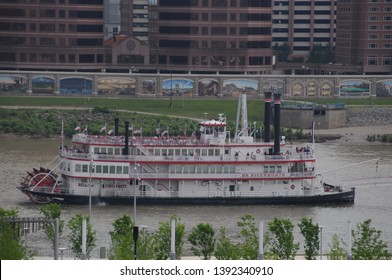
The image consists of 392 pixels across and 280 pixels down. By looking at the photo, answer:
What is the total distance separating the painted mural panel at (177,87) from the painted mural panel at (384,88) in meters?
15.9

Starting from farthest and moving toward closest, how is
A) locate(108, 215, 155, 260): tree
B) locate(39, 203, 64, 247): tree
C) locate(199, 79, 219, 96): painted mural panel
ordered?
locate(199, 79, 219, 96): painted mural panel
locate(39, 203, 64, 247): tree
locate(108, 215, 155, 260): tree

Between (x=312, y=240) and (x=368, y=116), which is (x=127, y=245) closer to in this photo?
(x=312, y=240)

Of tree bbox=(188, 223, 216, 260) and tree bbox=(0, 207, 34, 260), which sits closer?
tree bbox=(0, 207, 34, 260)

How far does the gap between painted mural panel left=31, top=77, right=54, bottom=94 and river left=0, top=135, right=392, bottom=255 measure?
2992cm

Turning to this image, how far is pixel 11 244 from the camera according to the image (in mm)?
50750

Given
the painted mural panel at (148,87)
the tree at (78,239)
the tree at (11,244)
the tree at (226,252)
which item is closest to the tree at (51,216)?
the tree at (78,239)

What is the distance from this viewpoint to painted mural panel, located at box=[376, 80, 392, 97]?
5172 inches

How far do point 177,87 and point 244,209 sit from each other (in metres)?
51.1

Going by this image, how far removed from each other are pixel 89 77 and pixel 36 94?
440cm

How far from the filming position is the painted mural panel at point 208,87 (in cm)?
12775

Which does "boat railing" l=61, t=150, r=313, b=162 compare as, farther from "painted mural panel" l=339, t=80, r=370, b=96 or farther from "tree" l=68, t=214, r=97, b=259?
"painted mural panel" l=339, t=80, r=370, b=96

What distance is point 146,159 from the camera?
78.2m

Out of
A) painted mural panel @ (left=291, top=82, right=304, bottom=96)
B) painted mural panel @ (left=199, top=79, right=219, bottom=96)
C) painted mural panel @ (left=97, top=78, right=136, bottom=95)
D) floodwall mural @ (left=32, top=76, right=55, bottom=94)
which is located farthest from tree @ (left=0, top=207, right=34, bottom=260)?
painted mural panel @ (left=291, top=82, right=304, bottom=96)
